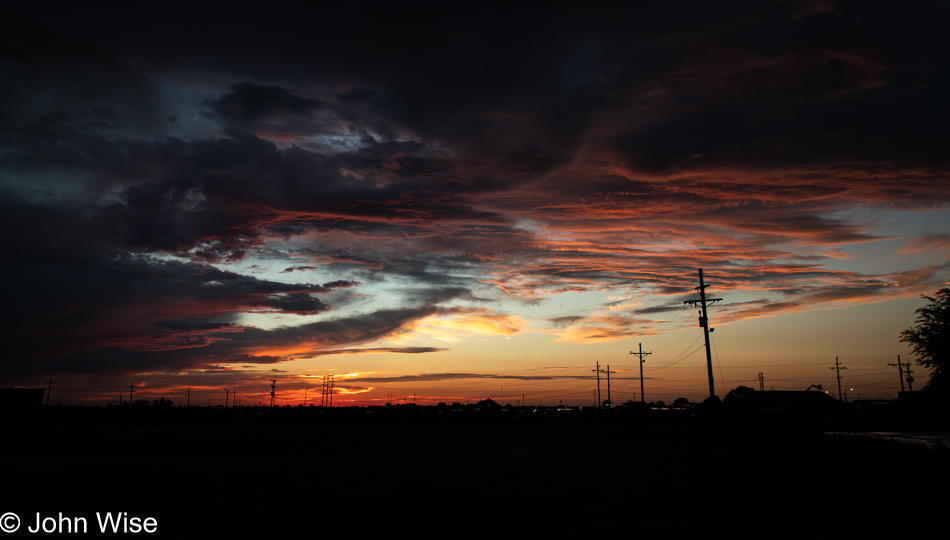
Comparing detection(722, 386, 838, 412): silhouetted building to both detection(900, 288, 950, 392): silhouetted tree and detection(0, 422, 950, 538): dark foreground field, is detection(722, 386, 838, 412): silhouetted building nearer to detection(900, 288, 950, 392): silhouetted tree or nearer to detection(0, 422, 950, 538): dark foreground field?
detection(900, 288, 950, 392): silhouetted tree

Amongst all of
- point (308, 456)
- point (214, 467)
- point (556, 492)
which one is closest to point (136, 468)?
point (214, 467)

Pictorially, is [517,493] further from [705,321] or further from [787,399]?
[787,399]

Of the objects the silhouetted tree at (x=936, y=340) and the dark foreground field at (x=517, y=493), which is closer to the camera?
the dark foreground field at (x=517, y=493)

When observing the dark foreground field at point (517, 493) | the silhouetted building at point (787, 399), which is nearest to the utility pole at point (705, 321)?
the dark foreground field at point (517, 493)

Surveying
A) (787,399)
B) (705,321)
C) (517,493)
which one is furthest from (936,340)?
(787,399)

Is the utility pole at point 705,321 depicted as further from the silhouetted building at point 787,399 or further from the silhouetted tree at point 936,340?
the silhouetted building at point 787,399

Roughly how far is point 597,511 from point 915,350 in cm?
4029

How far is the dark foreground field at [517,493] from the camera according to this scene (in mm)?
11289

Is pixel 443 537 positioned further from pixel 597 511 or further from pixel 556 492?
pixel 556 492

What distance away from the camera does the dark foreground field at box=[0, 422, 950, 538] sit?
1129cm

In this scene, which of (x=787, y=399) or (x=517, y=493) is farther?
(x=787, y=399)

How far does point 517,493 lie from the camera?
1541 cm

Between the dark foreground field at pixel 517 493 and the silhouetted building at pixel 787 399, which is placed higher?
the dark foreground field at pixel 517 493

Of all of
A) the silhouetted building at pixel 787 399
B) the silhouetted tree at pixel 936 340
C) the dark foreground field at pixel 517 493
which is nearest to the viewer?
the dark foreground field at pixel 517 493
